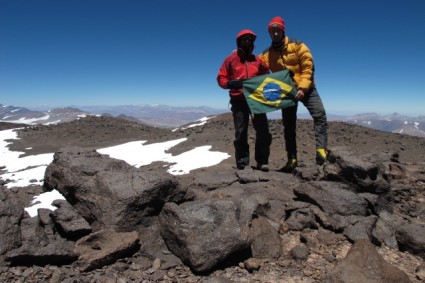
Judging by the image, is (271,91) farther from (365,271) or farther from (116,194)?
(365,271)

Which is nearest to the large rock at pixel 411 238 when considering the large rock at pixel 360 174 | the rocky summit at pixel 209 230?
the rocky summit at pixel 209 230

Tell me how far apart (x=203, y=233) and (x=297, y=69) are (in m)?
6.88

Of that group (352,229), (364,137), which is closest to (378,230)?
(352,229)

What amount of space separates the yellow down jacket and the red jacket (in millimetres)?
416

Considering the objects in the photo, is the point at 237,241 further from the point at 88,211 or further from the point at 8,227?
the point at 8,227

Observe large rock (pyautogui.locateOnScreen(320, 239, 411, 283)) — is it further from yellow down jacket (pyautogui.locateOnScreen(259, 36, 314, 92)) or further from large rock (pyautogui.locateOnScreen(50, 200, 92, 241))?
yellow down jacket (pyautogui.locateOnScreen(259, 36, 314, 92))

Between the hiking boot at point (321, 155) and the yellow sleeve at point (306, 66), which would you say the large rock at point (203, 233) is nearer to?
the hiking boot at point (321, 155)

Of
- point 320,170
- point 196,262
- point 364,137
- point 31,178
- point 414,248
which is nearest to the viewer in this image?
point 196,262

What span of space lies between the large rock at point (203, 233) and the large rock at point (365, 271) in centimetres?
154

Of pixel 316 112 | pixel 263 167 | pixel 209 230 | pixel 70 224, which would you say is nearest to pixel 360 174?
pixel 316 112

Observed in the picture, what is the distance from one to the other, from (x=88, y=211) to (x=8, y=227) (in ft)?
4.58

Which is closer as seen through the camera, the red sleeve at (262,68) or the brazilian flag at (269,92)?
the brazilian flag at (269,92)

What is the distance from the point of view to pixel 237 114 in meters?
10.5

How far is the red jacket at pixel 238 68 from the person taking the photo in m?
10.1
